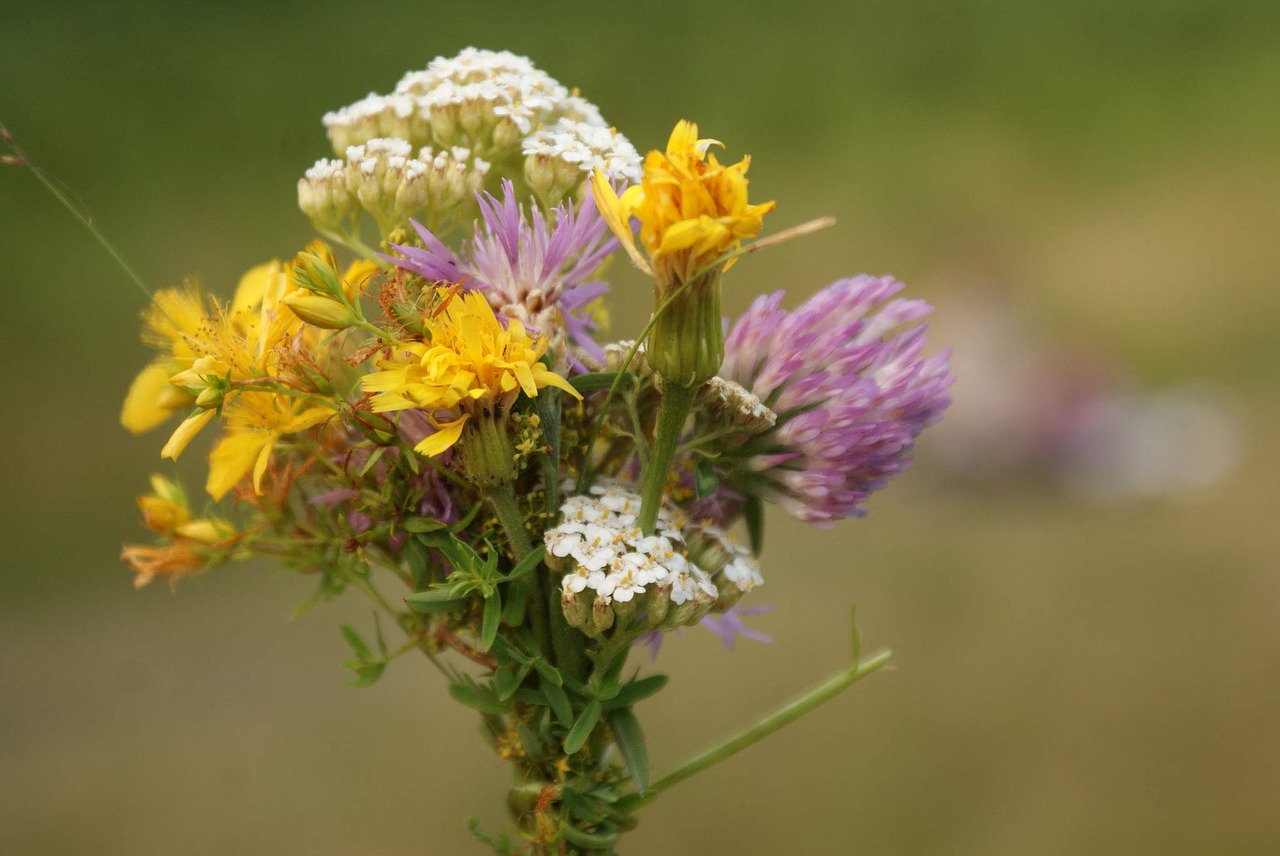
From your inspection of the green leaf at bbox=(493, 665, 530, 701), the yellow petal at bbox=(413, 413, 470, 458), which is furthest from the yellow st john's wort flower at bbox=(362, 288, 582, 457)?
the green leaf at bbox=(493, 665, 530, 701)

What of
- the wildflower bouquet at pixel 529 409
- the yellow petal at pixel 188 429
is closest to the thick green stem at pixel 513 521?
the wildflower bouquet at pixel 529 409

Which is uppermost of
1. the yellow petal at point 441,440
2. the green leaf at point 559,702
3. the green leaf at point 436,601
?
the yellow petal at point 441,440

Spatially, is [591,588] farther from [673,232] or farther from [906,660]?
[906,660]

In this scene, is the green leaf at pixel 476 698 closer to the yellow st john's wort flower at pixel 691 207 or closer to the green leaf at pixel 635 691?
the green leaf at pixel 635 691

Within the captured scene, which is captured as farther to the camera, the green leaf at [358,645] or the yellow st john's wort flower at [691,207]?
the green leaf at [358,645]

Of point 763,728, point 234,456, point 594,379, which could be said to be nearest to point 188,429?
point 234,456

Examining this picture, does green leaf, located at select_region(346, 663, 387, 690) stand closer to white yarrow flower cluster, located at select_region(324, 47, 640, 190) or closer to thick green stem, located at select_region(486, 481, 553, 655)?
thick green stem, located at select_region(486, 481, 553, 655)

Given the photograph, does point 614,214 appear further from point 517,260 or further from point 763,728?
point 763,728
